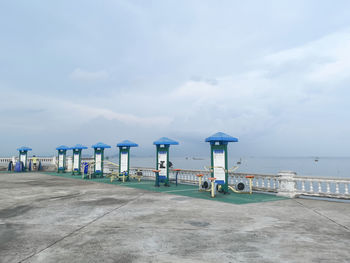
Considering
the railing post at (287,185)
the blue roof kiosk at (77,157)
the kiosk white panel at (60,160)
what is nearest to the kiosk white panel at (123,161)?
the blue roof kiosk at (77,157)

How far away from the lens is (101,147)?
62.5ft

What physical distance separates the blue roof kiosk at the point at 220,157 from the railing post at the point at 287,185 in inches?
93.7

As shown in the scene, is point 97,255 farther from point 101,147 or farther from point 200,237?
point 101,147

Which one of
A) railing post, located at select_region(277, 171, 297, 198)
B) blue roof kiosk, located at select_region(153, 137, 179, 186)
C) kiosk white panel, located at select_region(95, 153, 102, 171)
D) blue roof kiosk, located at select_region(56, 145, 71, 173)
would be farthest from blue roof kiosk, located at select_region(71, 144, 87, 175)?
railing post, located at select_region(277, 171, 297, 198)

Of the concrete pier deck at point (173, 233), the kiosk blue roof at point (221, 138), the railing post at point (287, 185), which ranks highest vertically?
the kiosk blue roof at point (221, 138)

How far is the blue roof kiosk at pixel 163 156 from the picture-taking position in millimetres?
14086

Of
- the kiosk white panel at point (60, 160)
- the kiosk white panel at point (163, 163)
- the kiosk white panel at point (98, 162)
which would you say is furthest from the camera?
the kiosk white panel at point (60, 160)

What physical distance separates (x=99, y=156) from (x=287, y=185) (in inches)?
560

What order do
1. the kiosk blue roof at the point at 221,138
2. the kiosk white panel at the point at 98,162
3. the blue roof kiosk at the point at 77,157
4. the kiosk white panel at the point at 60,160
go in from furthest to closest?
the kiosk white panel at the point at 60,160 < the blue roof kiosk at the point at 77,157 < the kiosk white panel at the point at 98,162 < the kiosk blue roof at the point at 221,138

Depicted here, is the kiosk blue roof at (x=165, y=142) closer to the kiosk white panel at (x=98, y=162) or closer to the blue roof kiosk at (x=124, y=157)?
the blue roof kiosk at (x=124, y=157)

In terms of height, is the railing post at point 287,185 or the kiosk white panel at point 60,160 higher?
the kiosk white panel at point 60,160

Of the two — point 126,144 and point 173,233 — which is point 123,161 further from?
point 173,233

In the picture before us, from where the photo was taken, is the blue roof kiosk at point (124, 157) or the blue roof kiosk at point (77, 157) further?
the blue roof kiosk at point (77, 157)

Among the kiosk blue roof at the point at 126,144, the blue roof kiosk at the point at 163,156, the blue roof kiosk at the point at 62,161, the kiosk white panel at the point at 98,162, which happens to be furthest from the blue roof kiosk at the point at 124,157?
the blue roof kiosk at the point at 62,161
